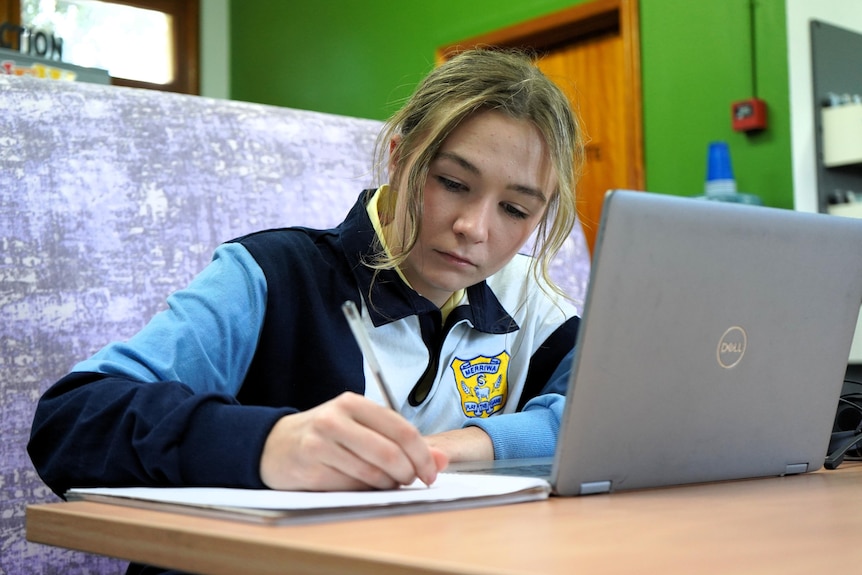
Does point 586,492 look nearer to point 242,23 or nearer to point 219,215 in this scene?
point 219,215

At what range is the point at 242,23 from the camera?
5129mm

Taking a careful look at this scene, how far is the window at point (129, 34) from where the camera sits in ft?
15.5

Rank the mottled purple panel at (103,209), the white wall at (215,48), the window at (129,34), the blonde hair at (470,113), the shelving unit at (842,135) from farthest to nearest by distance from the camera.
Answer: the white wall at (215,48) → the window at (129,34) → the shelving unit at (842,135) → the mottled purple panel at (103,209) → the blonde hair at (470,113)

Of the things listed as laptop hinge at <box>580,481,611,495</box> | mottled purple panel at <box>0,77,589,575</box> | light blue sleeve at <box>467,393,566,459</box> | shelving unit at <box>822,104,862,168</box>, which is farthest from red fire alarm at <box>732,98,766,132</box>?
laptop hinge at <box>580,481,611,495</box>

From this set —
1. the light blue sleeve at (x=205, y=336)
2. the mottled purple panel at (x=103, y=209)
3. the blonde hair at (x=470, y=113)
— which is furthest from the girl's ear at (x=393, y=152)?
the mottled purple panel at (x=103, y=209)

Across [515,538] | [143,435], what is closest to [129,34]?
[143,435]

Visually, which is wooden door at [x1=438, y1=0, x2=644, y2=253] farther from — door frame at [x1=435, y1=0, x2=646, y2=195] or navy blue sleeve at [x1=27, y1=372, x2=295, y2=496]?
navy blue sleeve at [x1=27, y1=372, x2=295, y2=496]

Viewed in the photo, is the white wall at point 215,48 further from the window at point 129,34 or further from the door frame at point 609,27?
the door frame at point 609,27

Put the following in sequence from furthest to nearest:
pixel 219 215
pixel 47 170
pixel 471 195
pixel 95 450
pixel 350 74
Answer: pixel 350 74, pixel 219 215, pixel 47 170, pixel 471 195, pixel 95 450

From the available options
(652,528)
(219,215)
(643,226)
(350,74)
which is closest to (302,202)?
(219,215)

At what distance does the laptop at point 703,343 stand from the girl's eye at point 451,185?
1.06 feet

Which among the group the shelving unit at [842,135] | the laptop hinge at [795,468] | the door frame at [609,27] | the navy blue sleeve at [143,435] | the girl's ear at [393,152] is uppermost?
the door frame at [609,27]

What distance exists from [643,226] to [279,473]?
288mm

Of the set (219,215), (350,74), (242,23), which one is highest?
(242,23)
